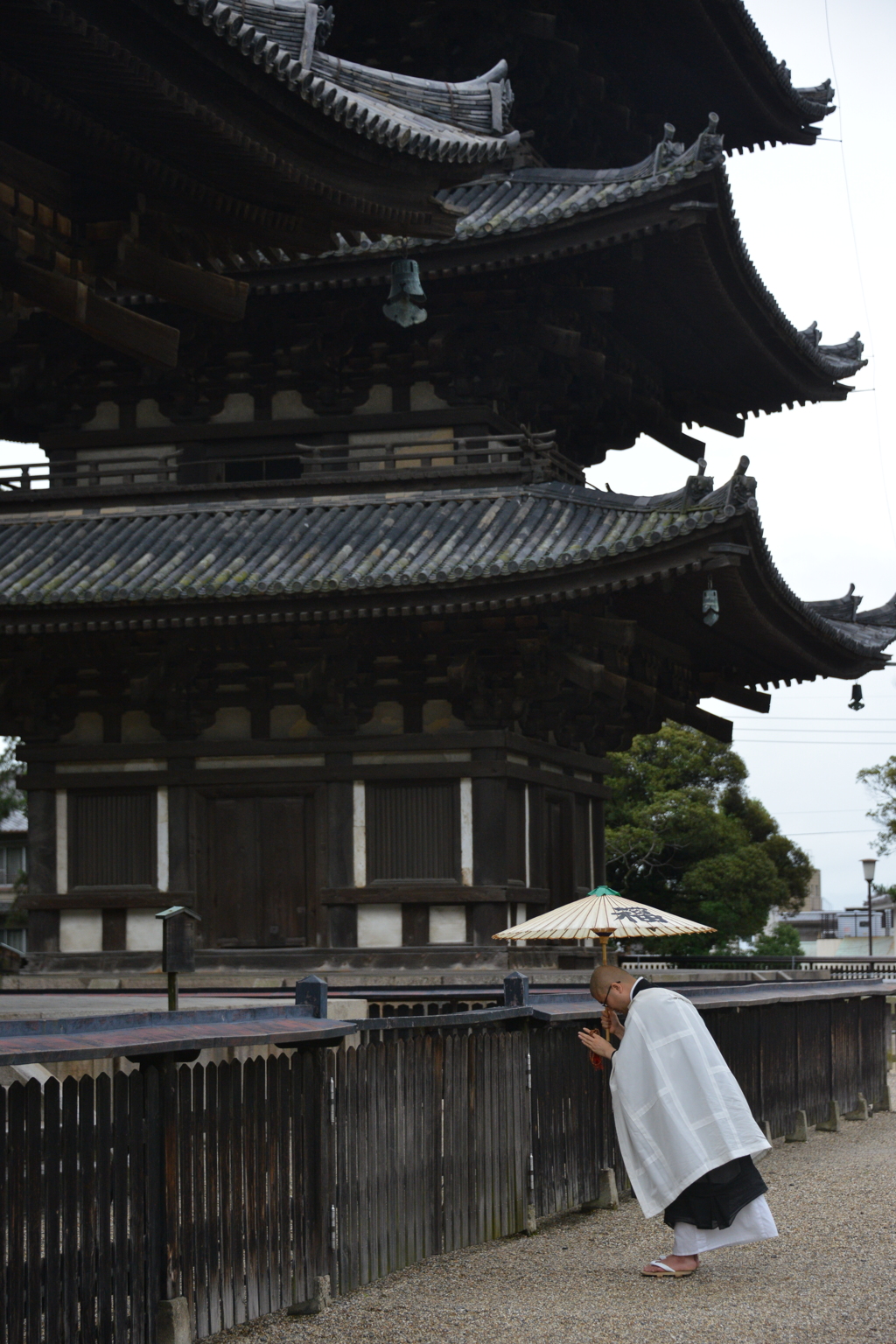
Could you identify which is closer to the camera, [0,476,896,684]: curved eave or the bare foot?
the bare foot

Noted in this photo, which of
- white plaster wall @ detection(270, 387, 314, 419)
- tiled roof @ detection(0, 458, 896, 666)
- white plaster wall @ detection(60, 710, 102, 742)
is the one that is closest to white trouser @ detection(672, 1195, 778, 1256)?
tiled roof @ detection(0, 458, 896, 666)

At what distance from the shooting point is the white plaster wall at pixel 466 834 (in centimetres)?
1619

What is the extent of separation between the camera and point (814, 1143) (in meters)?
13.6

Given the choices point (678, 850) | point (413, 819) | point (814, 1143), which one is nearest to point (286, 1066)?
point (814, 1143)

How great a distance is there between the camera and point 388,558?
15758 mm

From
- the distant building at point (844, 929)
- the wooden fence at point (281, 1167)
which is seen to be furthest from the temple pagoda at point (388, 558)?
the distant building at point (844, 929)

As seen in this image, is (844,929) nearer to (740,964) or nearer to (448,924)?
(740,964)

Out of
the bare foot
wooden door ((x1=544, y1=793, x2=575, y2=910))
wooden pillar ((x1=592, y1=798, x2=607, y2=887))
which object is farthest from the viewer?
wooden pillar ((x1=592, y1=798, x2=607, y2=887))

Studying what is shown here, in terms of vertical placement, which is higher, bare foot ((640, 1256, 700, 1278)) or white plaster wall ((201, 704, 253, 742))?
white plaster wall ((201, 704, 253, 742))

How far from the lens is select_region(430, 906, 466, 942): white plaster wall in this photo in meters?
16.2

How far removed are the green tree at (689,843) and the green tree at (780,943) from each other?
3.94 metres

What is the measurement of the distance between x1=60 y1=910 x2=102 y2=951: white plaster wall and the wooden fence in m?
8.43

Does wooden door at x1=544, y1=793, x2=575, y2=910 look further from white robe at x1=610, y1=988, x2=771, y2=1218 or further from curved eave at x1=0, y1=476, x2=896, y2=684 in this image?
white robe at x1=610, y1=988, x2=771, y2=1218

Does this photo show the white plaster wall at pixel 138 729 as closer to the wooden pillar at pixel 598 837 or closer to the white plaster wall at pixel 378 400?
the white plaster wall at pixel 378 400
